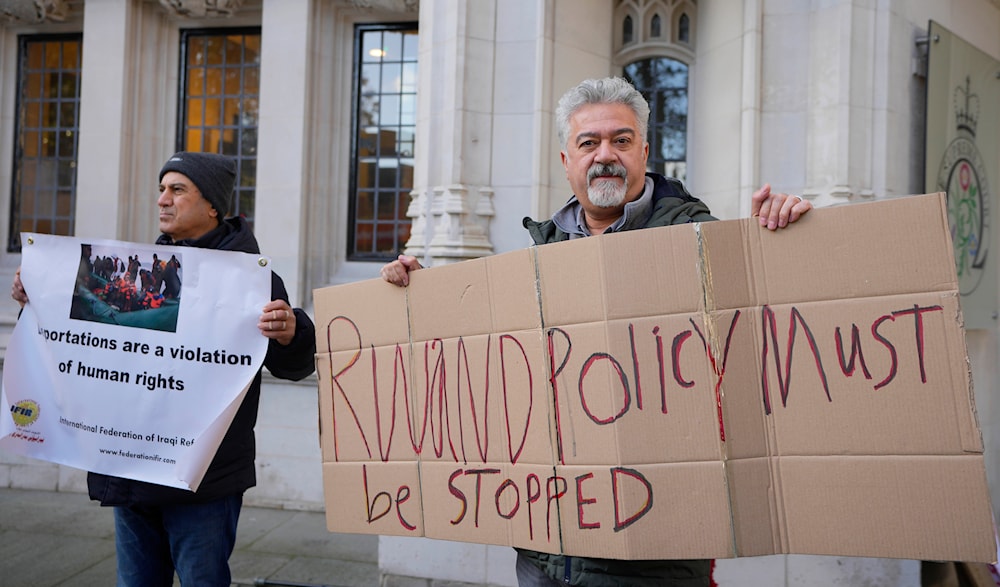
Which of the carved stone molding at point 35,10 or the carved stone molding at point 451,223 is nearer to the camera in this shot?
the carved stone molding at point 451,223

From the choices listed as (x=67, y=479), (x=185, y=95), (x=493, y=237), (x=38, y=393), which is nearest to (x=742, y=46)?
(x=493, y=237)

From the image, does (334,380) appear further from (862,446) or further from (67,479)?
(67,479)

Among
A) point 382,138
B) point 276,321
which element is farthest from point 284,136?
point 276,321

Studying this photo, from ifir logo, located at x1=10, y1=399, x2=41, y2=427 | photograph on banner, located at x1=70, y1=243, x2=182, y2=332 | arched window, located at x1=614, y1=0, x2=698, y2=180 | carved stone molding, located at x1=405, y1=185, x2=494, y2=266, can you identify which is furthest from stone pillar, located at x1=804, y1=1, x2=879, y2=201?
Result: ifir logo, located at x1=10, y1=399, x2=41, y2=427

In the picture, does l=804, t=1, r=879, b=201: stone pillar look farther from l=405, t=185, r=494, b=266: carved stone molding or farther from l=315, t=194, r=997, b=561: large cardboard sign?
l=315, t=194, r=997, b=561: large cardboard sign

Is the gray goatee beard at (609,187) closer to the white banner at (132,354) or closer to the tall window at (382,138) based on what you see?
the white banner at (132,354)

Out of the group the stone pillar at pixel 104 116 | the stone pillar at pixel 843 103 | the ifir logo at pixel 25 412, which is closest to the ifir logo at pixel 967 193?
the stone pillar at pixel 843 103

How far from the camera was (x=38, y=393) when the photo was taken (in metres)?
2.50

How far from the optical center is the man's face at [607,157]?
1981 millimetres

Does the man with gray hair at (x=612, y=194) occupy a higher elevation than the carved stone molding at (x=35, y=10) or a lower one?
lower

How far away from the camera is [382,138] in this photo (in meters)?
6.25

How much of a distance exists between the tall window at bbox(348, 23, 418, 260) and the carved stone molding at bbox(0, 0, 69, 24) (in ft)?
8.94

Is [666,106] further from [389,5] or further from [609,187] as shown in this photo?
[609,187]

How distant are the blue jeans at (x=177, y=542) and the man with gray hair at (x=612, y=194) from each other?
0.97 meters
